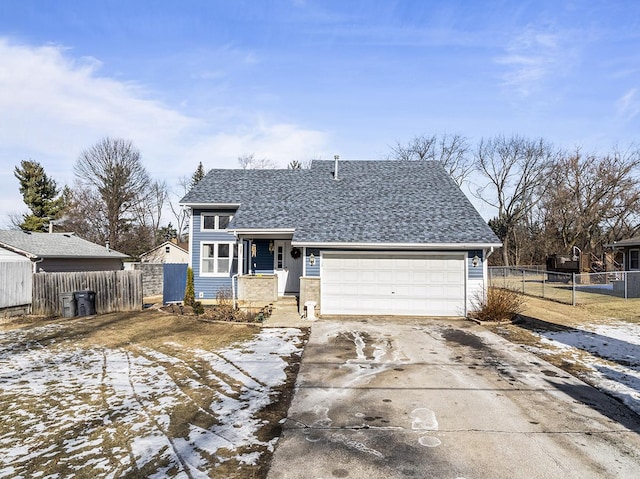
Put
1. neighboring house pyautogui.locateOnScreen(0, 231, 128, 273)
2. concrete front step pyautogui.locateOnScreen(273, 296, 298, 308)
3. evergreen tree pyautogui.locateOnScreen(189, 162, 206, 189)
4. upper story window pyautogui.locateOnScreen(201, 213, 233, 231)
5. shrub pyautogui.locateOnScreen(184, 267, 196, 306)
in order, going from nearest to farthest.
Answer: concrete front step pyautogui.locateOnScreen(273, 296, 298, 308) → shrub pyautogui.locateOnScreen(184, 267, 196, 306) → upper story window pyautogui.locateOnScreen(201, 213, 233, 231) → neighboring house pyautogui.locateOnScreen(0, 231, 128, 273) → evergreen tree pyautogui.locateOnScreen(189, 162, 206, 189)

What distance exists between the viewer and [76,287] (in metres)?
14.6

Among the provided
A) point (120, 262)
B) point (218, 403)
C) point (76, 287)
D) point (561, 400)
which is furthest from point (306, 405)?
point (120, 262)

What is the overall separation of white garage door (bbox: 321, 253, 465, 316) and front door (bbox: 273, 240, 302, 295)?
3.65 meters

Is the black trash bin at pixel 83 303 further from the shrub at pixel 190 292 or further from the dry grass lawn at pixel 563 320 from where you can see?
the dry grass lawn at pixel 563 320

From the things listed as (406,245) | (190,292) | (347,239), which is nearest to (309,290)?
(347,239)

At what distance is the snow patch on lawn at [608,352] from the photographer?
6.38m

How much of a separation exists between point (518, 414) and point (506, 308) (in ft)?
24.5

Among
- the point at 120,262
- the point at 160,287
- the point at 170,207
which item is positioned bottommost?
the point at 160,287

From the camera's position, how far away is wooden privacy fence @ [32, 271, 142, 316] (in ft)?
47.1

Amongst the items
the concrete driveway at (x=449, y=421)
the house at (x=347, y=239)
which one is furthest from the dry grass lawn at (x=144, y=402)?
the house at (x=347, y=239)

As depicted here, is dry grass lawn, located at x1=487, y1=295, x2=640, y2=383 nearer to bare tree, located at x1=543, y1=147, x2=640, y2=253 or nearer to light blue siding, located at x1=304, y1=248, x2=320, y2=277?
light blue siding, located at x1=304, y1=248, x2=320, y2=277

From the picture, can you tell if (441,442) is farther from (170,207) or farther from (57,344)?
(170,207)

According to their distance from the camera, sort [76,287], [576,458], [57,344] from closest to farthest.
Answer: [576,458]
[57,344]
[76,287]

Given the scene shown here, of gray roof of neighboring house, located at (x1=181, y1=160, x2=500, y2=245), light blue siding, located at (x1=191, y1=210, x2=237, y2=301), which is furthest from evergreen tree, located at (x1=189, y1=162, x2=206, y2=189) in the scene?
light blue siding, located at (x1=191, y1=210, x2=237, y2=301)
